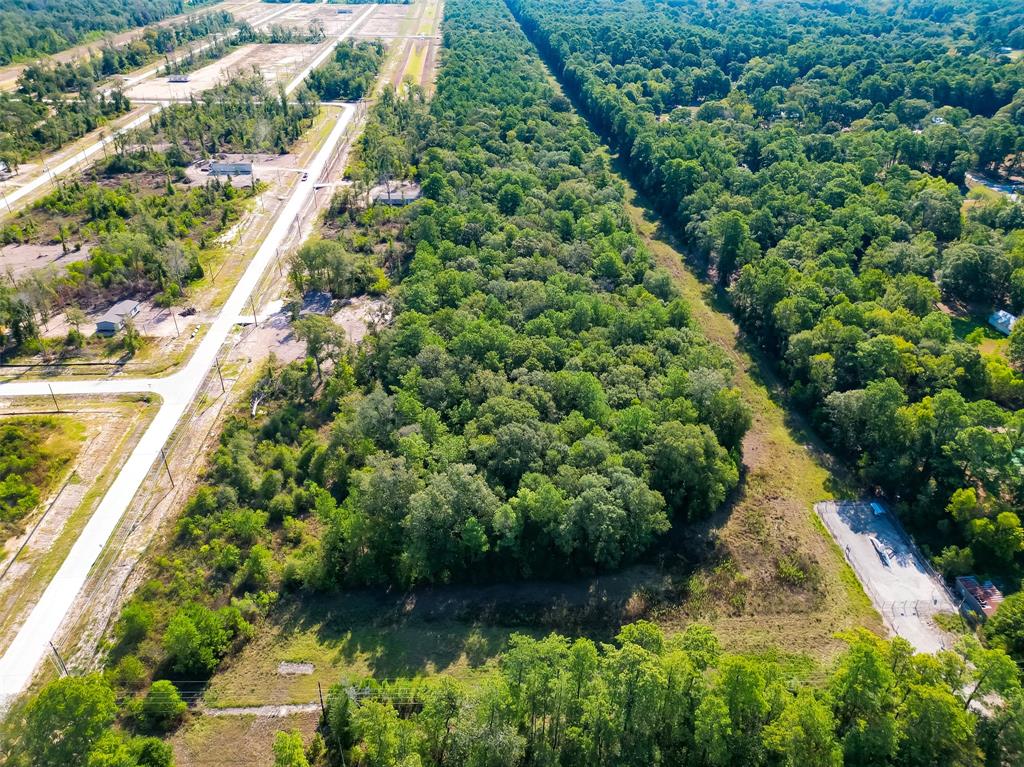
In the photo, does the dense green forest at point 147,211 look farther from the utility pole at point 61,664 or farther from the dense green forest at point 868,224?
the dense green forest at point 868,224

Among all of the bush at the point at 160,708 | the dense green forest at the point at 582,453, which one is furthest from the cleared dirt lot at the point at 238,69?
the bush at the point at 160,708

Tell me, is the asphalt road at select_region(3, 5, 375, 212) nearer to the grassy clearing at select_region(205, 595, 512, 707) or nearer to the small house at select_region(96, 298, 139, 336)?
the small house at select_region(96, 298, 139, 336)

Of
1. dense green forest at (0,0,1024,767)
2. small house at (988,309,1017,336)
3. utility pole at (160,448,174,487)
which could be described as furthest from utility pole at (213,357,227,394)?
small house at (988,309,1017,336)

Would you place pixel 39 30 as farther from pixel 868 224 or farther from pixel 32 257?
pixel 868 224

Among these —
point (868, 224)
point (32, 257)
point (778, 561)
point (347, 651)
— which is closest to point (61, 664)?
point (347, 651)

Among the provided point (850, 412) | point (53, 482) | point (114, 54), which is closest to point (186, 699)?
point (53, 482)

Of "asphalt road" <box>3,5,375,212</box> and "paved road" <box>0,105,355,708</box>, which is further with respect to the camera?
"asphalt road" <box>3,5,375,212</box>
